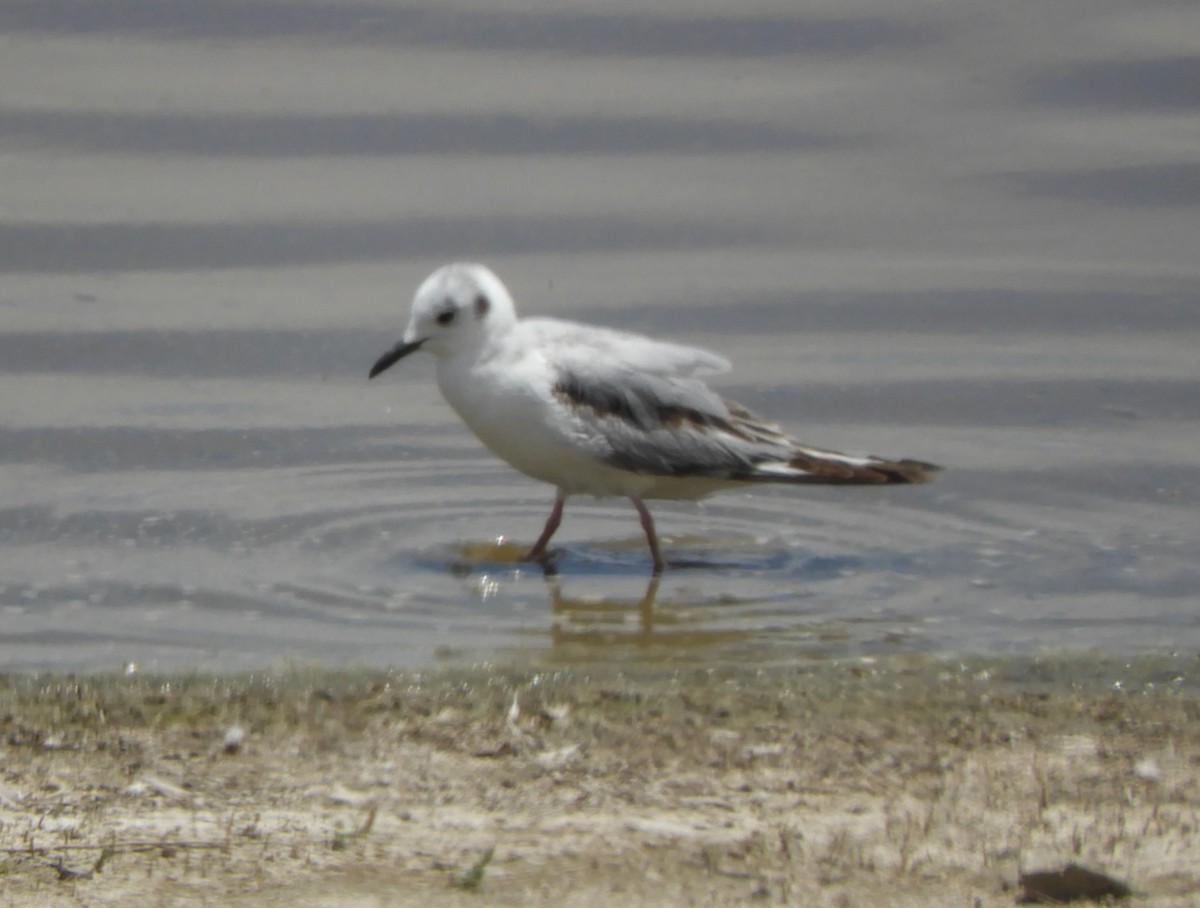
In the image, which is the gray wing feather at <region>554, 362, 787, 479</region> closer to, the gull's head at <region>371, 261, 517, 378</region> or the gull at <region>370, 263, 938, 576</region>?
the gull at <region>370, 263, 938, 576</region>

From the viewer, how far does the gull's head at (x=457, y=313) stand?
277 inches

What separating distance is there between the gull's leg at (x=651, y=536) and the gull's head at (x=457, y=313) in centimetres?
69

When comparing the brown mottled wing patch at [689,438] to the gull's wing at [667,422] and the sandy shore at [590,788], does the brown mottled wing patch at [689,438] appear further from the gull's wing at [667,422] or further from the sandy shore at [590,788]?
the sandy shore at [590,788]

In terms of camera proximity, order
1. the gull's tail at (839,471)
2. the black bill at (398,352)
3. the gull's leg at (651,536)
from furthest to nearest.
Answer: the gull's tail at (839,471) → the black bill at (398,352) → the gull's leg at (651,536)

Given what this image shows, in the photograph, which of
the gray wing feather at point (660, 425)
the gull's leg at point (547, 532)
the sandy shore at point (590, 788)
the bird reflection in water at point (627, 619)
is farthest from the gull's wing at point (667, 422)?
the sandy shore at point (590, 788)

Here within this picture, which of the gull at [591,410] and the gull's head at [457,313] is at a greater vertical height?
the gull's head at [457,313]

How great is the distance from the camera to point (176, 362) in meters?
8.75

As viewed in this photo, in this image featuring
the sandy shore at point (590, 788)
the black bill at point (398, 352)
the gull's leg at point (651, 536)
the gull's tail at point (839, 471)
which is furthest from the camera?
the gull's tail at point (839, 471)

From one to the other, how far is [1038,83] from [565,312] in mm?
3130

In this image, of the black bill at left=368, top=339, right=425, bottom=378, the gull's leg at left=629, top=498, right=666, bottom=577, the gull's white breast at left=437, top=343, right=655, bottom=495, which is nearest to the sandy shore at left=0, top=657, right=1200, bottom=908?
the gull's leg at left=629, top=498, right=666, bottom=577

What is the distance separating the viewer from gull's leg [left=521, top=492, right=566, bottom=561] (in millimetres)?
6984

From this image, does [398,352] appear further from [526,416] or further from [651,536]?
[651,536]

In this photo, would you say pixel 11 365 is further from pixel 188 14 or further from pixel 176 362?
pixel 188 14

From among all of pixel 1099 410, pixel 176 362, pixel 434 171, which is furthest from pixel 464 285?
pixel 434 171
